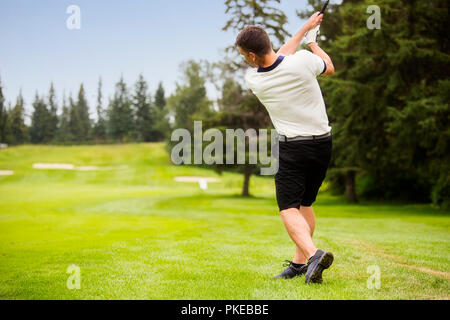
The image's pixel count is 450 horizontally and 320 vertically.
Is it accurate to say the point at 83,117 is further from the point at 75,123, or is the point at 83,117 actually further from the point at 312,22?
the point at 312,22

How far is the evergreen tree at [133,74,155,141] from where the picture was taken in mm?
77688

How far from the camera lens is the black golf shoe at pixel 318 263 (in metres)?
3.22

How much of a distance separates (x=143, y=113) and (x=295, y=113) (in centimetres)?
7825

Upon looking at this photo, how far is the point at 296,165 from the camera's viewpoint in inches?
137

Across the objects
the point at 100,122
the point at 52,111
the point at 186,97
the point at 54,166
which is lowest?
the point at 54,166

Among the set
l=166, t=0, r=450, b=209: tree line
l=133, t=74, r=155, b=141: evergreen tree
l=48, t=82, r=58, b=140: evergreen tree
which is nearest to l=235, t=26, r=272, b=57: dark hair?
l=166, t=0, r=450, b=209: tree line

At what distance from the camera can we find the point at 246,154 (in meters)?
23.9

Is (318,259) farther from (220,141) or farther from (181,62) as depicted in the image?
(181,62)

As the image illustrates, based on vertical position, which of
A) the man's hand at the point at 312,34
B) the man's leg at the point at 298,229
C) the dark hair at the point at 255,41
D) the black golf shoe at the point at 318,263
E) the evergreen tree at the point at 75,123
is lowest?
the black golf shoe at the point at 318,263

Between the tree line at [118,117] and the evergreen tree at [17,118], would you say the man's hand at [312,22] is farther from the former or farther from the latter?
the tree line at [118,117]

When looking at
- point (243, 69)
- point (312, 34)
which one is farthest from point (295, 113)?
point (243, 69)

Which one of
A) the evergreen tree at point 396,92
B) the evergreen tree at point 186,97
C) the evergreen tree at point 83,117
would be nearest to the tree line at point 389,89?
the evergreen tree at point 396,92

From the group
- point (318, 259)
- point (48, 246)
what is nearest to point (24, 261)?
point (48, 246)

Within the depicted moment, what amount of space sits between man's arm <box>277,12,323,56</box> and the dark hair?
264 millimetres
